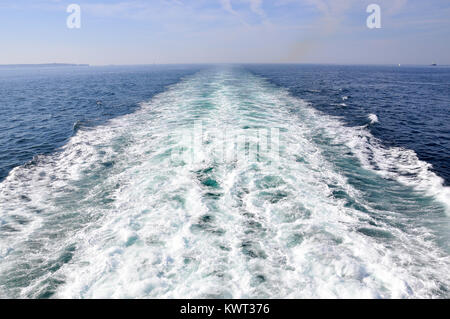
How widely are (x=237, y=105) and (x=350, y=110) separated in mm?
12669

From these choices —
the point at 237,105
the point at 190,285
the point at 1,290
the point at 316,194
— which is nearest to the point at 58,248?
the point at 1,290

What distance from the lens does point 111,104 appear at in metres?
30.8

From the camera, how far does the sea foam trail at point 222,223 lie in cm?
618

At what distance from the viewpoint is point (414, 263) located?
6699mm

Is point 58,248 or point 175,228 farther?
point 175,228

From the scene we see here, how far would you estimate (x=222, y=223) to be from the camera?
8352 millimetres

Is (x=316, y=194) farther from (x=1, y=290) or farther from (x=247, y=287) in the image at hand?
(x=1, y=290)

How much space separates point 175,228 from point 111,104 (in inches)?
1086

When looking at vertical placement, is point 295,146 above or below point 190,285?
above

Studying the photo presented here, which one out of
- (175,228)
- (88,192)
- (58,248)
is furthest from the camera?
(88,192)

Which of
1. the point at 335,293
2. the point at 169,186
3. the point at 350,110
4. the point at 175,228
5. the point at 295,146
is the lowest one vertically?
the point at 335,293

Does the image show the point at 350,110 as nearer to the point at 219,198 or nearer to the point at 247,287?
the point at 219,198

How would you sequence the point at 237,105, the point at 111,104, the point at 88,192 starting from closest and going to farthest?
the point at 88,192
the point at 237,105
the point at 111,104

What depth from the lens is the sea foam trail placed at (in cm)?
618
